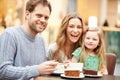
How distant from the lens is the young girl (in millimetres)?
2535

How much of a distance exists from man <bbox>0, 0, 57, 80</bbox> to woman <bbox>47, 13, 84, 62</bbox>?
1.62 ft

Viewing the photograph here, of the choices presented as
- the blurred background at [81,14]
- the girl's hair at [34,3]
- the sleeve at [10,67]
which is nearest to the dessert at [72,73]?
the sleeve at [10,67]

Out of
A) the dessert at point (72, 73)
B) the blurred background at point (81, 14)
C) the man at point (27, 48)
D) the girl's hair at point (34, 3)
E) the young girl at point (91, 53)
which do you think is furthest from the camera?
the blurred background at point (81, 14)

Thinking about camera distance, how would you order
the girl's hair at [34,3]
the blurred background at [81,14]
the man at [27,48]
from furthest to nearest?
1. the blurred background at [81,14]
2. the girl's hair at [34,3]
3. the man at [27,48]

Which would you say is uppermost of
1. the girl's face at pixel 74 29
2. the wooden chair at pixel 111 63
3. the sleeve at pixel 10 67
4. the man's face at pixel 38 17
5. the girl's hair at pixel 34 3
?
the girl's hair at pixel 34 3

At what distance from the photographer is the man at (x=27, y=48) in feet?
5.83

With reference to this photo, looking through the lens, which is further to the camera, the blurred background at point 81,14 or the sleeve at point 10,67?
the blurred background at point 81,14

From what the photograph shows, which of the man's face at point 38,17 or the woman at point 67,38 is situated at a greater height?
the man's face at point 38,17

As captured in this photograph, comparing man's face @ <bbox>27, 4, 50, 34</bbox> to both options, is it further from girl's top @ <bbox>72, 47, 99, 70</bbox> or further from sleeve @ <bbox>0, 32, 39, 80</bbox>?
girl's top @ <bbox>72, 47, 99, 70</bbox>

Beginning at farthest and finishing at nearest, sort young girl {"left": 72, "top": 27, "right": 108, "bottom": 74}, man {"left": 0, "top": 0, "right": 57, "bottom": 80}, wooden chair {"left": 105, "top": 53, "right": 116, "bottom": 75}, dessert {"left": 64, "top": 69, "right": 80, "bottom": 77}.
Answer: wooden chair {"left": 105, "top": 53, "right": 116, "bottom": 75} < young girl {"left": 72, "top": 27, "right": 108, "bottom": 74} < dessert {"left": 64, "top": 69, "right": 80, "bottom": 77} < man {"left": 0, "top": 0, "right": 57, "bottom": 80}

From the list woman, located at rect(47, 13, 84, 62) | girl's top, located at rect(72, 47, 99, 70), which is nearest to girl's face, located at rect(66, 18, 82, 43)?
woman, located at rect(47, 13, 84, 62)

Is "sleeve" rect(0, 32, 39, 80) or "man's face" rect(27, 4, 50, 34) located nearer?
"sleeve" rect(0, 32, 39, 80)

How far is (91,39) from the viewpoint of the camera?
2.58 metres

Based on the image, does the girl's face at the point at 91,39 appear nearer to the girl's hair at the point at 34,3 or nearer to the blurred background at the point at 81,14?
the girl's hair at the point at 34,3
